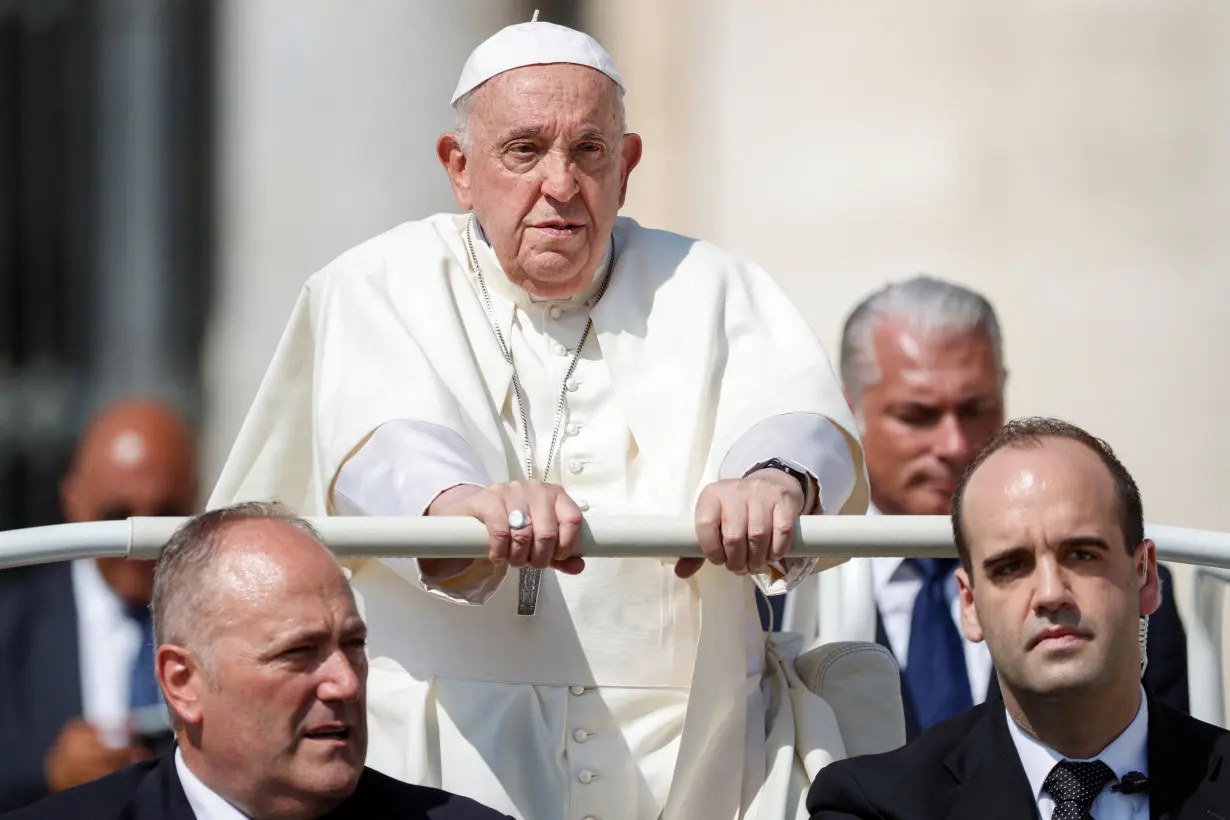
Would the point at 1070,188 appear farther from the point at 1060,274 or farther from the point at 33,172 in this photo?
the point at 33,172

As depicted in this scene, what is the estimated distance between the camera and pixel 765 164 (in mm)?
8664

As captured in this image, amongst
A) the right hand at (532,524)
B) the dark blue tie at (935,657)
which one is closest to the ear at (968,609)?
the right hand at (532,524)

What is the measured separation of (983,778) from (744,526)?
0.52 m

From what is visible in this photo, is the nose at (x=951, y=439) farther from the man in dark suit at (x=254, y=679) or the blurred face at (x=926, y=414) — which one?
the man in dark suit at (x=254, y=679)

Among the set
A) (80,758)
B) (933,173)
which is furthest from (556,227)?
(933,173)

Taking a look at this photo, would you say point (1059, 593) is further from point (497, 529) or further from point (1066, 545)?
point (497, 529)

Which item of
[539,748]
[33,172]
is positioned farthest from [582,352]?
[33,172]

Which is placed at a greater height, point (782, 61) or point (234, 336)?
point (782, 61)

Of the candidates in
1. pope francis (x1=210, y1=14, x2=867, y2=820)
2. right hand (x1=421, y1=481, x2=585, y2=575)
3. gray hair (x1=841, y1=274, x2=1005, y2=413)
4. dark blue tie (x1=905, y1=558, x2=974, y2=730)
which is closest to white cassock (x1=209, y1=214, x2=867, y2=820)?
pope francis (x1=210, y1=14, x2=867, y2=820)

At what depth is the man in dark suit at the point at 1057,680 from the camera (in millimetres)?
3520

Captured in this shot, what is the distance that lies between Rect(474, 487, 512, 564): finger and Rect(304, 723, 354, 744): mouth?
1.28 ft

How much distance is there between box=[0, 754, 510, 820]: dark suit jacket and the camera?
3.52m

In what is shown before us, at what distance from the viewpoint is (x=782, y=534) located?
12.4ft

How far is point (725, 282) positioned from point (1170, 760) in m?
1.42
